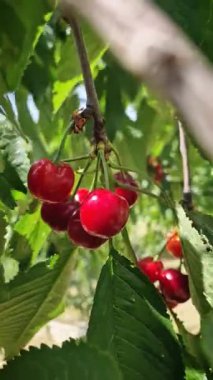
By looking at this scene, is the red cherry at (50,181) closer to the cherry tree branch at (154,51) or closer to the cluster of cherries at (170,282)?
the cluster of cherries at (170,282)

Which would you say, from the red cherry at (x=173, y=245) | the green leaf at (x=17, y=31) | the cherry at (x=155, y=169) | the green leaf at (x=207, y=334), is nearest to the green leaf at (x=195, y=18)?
the green leaf at (x=17, y=31)

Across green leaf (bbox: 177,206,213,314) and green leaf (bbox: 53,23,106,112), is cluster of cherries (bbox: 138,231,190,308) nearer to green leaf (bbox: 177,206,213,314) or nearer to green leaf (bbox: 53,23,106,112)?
green leaf (bbox: 177,206,213,314)

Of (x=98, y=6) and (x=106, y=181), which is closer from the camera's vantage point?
(x=98, y=6)

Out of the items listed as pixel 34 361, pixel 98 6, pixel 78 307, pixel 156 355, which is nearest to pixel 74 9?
pixel 98 6

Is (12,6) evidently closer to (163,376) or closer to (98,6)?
(163,376)

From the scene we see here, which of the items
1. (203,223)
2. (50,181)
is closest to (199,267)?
(203,223)
